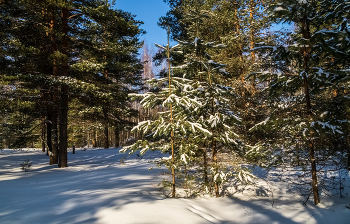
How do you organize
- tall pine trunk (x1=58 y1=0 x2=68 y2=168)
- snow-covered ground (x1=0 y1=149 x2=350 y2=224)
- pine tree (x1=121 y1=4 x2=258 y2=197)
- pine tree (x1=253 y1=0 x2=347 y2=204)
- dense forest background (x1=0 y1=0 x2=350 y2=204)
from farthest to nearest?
Answer: tall pine trunk (x1=58 y1=0 x2=68 y2=168) < pine tree (x1=121 y1=4 x2=258 y2=197) < dense forest background (x1=0 y1=0 x2=350 y2=204) < pine tree (x1=253 y1=0 x2=347 y2=204) < snow-covered ground (x1=0 y1=149 x2=350 y2=224)

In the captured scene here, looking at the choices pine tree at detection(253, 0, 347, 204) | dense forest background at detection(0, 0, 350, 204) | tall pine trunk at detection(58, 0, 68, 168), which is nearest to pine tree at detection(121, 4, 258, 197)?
dense forest background at detection(0, 0, 350, 204)

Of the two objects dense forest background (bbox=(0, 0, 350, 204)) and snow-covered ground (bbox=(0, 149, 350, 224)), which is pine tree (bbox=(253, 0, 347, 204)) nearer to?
dense forest background (bbox=(0, 0, 350, 204))

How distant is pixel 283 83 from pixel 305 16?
1798mm

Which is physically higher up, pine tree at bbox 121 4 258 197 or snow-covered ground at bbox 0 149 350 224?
pine tree at bbox 121 4 258 197

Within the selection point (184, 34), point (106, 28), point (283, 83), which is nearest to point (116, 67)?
point (184, 34)

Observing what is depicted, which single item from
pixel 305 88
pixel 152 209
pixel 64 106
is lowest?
pixel 152 209

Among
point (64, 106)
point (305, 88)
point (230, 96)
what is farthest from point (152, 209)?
point (64, 106)

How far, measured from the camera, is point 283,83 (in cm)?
555

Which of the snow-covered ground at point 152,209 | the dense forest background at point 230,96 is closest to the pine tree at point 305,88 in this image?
the dense forest background at point 230,96

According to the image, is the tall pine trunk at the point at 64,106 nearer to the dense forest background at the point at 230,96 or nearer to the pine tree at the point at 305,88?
the dense forest background at the point at 230,96

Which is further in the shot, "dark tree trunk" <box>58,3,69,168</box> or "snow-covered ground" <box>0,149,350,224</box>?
"dark tree trunk" <box>58,3,69,168</box>

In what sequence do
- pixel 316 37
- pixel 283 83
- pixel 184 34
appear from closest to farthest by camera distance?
pixel 316 37, pixel 283 83, pixel 184 34

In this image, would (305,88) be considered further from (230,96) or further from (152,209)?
(152,209)

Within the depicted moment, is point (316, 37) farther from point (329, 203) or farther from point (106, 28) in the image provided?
point (106, 28)
